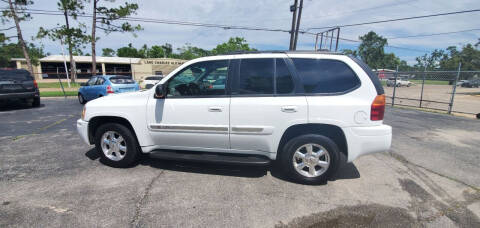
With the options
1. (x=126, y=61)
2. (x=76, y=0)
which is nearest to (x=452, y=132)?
(x=76, y=0)

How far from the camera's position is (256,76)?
3.18 meters

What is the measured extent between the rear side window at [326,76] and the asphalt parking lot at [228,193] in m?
1.40

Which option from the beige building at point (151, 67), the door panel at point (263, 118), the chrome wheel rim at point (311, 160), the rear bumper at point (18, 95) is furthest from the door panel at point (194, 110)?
the beige building at point (151, 67)

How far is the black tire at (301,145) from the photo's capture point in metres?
3.02

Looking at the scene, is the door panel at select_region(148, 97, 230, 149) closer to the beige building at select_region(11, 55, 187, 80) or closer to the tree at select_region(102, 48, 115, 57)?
the beige building at select_region(11, 55, 187, 80)

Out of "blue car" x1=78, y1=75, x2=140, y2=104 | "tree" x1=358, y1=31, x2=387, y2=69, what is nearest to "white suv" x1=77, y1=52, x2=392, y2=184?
"blue car" x1=78, y1=75, x2=140, y2=104

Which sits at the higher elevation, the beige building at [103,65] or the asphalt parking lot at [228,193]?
the beige building at [103,65]

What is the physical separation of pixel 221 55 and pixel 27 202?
3.15m

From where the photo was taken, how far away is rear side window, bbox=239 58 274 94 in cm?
312

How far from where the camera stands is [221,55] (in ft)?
11.2

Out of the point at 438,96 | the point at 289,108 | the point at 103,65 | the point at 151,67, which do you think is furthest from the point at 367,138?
the point at 103,65

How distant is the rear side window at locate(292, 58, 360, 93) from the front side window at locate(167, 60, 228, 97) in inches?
45.0

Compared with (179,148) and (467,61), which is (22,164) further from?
(467,61)

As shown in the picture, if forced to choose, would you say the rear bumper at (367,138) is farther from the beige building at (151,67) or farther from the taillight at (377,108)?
the beige building at (151,67)
